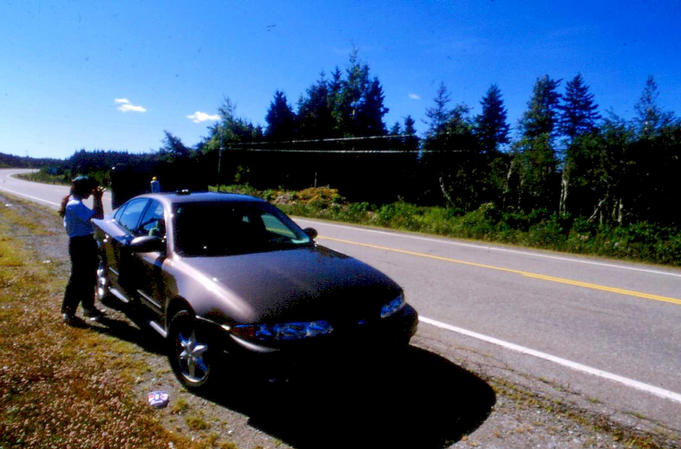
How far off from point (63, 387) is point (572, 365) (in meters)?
4.43

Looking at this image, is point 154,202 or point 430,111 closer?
point 154,202

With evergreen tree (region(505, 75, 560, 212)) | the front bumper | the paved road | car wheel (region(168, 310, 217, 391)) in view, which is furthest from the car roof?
evergreen tree (region(505, 75, 560, 212))

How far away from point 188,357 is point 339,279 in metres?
1.37

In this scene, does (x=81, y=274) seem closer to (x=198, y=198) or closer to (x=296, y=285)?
(x=198, y=198)

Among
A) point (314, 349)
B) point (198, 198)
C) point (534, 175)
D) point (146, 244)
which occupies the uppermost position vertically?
point (534, 175)

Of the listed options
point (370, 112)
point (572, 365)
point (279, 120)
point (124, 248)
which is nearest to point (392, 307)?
point (572, 365)

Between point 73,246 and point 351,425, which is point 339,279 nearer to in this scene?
point 351,425

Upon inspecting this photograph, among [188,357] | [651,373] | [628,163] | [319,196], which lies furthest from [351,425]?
[319,196]

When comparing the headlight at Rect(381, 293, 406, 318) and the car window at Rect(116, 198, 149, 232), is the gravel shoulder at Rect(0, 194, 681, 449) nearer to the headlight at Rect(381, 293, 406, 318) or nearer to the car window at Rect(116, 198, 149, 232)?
the headlight at Rect(381, 293, 406, 318)

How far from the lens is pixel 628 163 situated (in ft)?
50.0

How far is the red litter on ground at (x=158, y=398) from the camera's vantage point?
9.37ft

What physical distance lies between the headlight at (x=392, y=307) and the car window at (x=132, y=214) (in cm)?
314

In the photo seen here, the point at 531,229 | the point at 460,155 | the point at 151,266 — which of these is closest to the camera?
the point at 151,266

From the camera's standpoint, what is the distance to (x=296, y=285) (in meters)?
2.89
